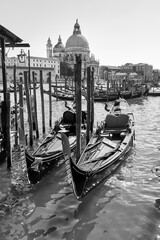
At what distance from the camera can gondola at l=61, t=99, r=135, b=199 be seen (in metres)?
4.35

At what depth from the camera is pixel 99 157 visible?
18.8 ft

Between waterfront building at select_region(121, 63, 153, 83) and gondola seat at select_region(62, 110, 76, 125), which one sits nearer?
gondola seat at select_region(62, 110, 76, 125)

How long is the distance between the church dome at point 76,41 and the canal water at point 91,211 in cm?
7692

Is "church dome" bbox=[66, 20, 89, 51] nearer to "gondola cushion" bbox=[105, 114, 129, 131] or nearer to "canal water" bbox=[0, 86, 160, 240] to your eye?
"gondola cushion" bbox=[105, 114, 129, 131]

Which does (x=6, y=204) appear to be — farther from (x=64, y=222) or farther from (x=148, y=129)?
(x=148, y=129)

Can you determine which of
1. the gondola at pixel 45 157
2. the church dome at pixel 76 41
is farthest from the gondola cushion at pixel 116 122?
the church dome at pixel 76 41

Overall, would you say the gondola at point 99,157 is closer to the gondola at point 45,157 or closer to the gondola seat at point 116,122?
the gondola seat at point 116,122

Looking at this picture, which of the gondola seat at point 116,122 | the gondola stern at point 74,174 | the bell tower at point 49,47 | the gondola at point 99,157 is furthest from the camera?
the bell tower at point 49,47

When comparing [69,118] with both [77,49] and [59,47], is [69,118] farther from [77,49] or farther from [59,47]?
[59,47]

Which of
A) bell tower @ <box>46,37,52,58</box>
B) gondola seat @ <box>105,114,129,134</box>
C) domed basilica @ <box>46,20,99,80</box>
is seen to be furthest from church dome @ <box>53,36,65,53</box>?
gondola seat @ <box>105,114,129,134</box>

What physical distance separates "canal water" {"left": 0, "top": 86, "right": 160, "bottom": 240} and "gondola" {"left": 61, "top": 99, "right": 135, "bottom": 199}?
1.00 ft

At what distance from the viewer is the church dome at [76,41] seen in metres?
79.6

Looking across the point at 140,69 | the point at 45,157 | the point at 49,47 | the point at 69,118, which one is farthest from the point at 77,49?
the point at 45,157

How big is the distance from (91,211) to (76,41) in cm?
7937
